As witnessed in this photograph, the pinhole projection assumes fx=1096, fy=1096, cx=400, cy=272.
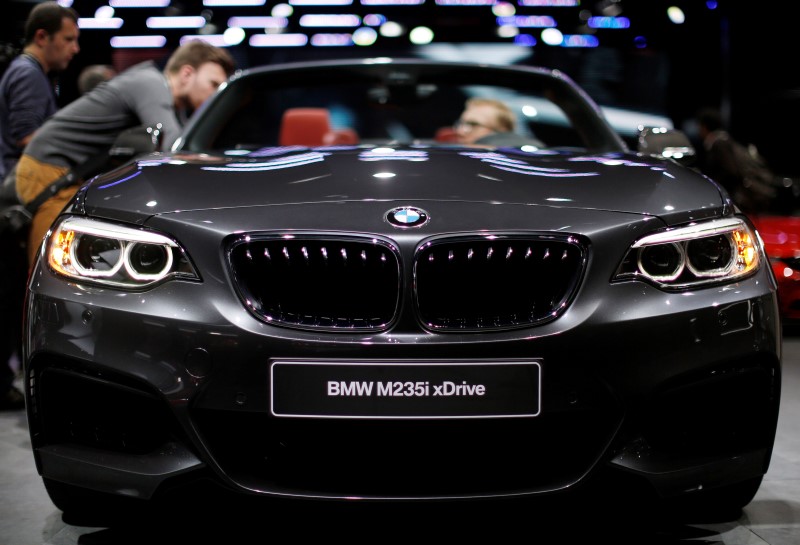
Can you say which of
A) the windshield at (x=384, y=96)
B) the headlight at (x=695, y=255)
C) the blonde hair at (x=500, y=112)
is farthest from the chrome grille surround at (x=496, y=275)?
the blonde hair at (x=500, y=112)

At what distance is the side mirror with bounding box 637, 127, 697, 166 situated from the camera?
11.1 ft

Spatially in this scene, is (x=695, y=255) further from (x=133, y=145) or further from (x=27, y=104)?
(x=27, y=104)

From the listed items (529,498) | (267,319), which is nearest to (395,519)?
(529,498)

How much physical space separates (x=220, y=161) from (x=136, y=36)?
36.7ft

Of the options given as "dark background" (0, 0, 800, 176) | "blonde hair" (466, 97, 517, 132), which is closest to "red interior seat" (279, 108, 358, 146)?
"blonde hair" (466, 97, 517, 132)

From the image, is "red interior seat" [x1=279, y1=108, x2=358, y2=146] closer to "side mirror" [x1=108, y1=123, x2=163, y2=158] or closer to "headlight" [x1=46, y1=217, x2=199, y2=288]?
"side mirror" [x1=108, y1=123, x2=163, y2=158]

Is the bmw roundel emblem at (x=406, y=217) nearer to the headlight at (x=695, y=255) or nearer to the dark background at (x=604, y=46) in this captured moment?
the headlight at (x=695, y=255)

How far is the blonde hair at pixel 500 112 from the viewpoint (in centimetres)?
465

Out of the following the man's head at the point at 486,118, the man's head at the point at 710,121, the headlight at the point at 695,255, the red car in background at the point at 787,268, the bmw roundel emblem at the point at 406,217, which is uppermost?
the bmw roundel emblem at the point at 406,217

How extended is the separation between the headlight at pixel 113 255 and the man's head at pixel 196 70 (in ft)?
8.11

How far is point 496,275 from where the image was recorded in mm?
2146

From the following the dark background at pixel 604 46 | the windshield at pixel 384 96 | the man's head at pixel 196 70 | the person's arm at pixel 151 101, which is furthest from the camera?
the dark background at pixel 604 46

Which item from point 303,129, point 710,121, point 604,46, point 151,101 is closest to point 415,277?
point 303,129

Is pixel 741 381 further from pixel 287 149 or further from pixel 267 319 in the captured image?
pixel 287 149
